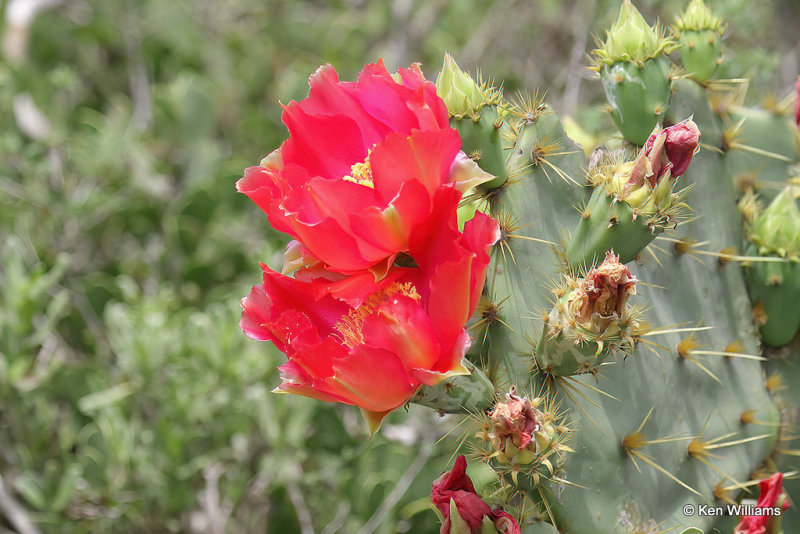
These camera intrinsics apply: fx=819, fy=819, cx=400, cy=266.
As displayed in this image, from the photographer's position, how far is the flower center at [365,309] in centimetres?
87

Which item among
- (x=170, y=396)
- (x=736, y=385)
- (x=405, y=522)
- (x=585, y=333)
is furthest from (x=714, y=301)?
(x=170, y=396)

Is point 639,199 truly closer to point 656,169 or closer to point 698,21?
point 656,169

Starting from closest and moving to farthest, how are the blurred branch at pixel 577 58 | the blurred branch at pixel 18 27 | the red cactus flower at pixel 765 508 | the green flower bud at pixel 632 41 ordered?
the red cactus flower at pixel 765 508 → the green flower bud at pixel 632 41 → the blurred branch at pixel 577 58 → the blurred branch at pixel 18 27

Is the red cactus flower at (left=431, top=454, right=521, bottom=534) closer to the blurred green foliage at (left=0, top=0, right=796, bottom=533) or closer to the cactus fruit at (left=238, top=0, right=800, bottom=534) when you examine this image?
the cactus fruit at (left=238, top=0, right=800, bottom=534)

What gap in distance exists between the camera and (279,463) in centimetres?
166

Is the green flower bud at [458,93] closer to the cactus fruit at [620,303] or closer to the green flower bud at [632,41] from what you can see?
the cactus fruit at [620,303]

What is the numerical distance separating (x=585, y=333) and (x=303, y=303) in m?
0.31

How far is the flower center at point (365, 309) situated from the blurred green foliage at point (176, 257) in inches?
29.9

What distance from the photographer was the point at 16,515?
1.66 meters

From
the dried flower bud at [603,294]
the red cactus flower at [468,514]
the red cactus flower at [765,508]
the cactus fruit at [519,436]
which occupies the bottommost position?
the red cactus flower at [765,508]

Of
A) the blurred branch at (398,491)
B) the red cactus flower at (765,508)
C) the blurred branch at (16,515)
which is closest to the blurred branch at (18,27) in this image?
the blurred branch at (16,515)

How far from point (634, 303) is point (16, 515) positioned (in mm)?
1311

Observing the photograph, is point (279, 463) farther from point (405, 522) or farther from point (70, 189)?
point (70, 189)

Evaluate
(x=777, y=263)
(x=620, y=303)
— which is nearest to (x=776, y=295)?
(x=777, y=263)
